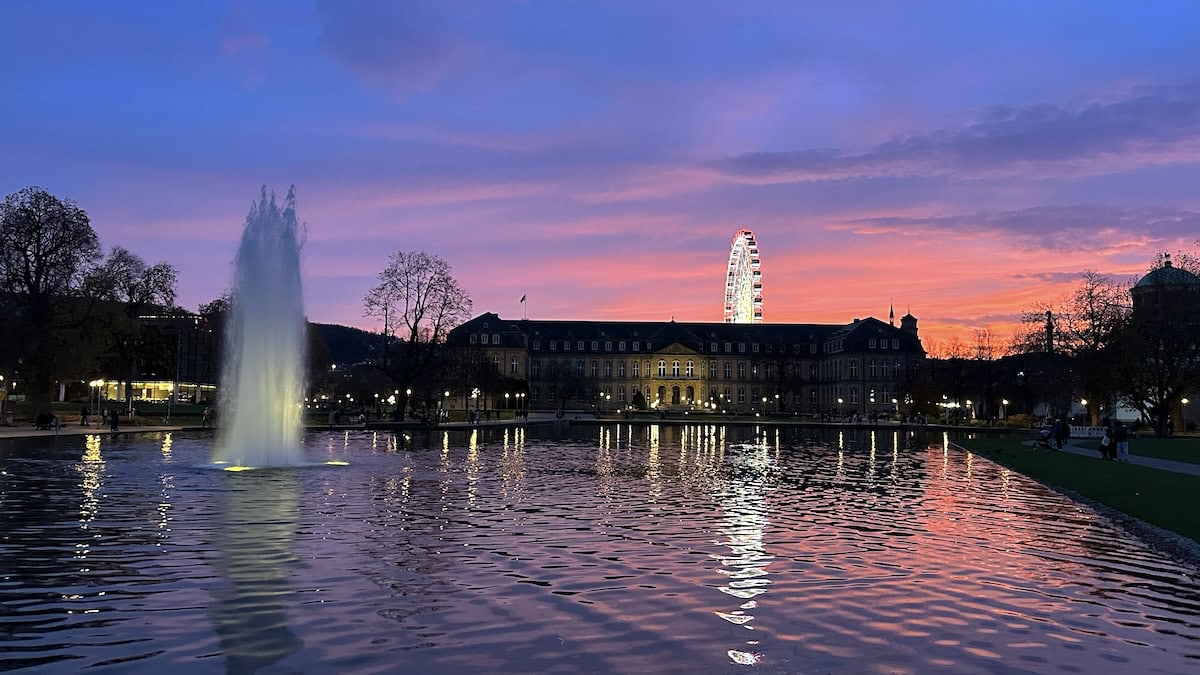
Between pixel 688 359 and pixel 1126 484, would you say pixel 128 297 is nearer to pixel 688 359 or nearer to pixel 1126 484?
pixel 1126 484

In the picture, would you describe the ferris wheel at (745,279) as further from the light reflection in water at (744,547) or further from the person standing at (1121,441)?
the light reflection in water at (744,547)

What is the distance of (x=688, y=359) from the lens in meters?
186

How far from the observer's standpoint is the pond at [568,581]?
31.8 ft

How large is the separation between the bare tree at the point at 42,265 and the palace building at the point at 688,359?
4364 inches

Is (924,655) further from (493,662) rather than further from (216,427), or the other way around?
(216,427)

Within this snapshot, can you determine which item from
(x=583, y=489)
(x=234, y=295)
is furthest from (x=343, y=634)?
(x=234, y=295)

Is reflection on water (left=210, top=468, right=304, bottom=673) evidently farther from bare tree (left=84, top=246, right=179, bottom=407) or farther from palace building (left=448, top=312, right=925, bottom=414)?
palace building (left=448, top=312, right=925, bottom=414)

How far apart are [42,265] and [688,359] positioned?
135 m

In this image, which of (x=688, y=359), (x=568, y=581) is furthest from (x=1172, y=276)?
(x=688, y=359)

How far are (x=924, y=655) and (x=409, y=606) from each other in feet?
19.4

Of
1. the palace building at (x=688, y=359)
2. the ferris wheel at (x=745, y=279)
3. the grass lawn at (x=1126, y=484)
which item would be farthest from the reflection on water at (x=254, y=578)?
the palace building at (x=688, y=359)

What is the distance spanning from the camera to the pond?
31.8 feet

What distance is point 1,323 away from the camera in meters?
57.5

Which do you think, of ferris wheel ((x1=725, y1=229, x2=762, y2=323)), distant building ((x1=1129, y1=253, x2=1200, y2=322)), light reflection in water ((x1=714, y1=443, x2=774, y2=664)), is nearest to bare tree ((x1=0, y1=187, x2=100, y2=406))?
light reflection in water ((x1=714, y1=443, x2=774, y2=664))
